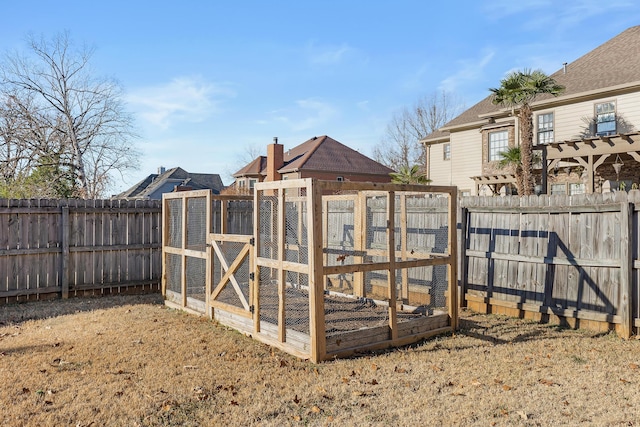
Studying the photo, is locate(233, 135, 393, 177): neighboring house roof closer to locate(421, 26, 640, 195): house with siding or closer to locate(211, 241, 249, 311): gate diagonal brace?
locate(421, 26, 640, 195): house with siding

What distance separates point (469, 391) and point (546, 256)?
3.61m

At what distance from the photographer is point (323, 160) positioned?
34.3 m

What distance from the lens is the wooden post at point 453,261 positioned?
6.86 metres

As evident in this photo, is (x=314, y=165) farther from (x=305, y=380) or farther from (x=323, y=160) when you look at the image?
(x=305, y=380)

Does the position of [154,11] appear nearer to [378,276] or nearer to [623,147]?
[378,276]

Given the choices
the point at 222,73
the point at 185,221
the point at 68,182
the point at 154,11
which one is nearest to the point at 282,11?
the point at 154,11

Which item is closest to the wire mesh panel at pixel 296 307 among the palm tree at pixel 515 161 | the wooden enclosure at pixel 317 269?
the wooden enclosure at pixel 317 269

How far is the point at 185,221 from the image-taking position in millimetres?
8453

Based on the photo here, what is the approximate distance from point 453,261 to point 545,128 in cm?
1365

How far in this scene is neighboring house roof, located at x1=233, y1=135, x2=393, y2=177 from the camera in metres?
33.5

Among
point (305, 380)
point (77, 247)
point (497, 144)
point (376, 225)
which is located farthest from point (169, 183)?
point (305, 380)

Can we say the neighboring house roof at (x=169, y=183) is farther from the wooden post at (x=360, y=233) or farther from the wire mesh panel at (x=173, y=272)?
the wooden post at (x=360, y=233)

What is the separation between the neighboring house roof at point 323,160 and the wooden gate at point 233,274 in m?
24.9

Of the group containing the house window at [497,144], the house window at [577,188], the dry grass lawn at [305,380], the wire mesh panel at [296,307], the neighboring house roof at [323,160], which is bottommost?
the dry grass lawn at [305,380]
